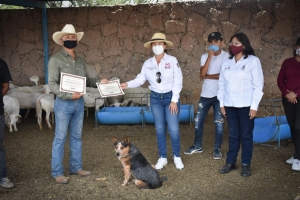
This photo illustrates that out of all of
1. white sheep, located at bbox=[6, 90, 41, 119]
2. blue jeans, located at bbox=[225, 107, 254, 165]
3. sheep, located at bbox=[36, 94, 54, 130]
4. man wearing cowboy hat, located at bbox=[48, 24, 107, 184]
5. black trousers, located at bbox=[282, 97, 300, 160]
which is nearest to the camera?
man wearing cowboy hat, located at bbox=[48, 24, 107, 184]

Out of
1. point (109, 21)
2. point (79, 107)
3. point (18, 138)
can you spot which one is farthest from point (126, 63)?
point (79, 107)

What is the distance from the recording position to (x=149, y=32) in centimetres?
952

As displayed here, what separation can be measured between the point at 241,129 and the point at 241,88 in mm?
565

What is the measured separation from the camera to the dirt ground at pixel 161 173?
4.45 metres

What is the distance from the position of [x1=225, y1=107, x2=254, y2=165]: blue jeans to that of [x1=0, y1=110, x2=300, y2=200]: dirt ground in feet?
1.24

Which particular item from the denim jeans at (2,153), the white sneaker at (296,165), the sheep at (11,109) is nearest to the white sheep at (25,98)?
the sheep at (11,109)

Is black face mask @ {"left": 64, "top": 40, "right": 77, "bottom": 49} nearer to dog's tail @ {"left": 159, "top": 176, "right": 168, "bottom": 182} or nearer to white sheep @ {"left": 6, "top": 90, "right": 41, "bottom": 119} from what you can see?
dog's tail @ {"left": 159, "top": 176, "right": 168, "bottom": 182}

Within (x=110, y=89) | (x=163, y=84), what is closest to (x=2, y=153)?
(x=110, y=89)

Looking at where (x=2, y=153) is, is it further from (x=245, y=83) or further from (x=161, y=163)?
(x=245, y=83)

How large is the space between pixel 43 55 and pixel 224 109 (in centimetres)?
661

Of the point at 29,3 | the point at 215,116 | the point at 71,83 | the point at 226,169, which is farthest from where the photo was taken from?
the point at 29,3

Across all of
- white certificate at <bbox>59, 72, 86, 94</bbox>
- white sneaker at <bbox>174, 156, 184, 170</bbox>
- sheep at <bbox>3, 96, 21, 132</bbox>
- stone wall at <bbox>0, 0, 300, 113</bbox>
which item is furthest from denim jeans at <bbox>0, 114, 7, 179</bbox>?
stone wall at <bbox>0, 0, 300, 113</bbox>

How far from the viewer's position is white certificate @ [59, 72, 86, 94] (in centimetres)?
441

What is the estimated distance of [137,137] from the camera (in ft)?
23.9
